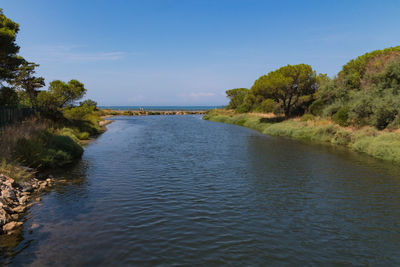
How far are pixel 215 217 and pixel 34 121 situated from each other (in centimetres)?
1856

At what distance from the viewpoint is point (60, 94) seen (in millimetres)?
34094

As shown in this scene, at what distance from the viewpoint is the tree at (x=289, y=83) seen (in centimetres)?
4581

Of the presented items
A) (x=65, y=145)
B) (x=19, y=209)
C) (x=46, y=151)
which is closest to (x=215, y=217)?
(x=19, y=209)

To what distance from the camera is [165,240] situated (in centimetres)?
799

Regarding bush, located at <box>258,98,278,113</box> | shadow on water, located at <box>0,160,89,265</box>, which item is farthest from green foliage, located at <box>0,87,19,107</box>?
bush, located at <box>258,98,278,113</box>

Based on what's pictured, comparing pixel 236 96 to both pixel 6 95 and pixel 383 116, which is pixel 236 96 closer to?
pixel 383 116

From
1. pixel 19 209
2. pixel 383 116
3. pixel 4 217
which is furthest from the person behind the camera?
pixel 383 116

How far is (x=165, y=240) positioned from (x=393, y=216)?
7976mm

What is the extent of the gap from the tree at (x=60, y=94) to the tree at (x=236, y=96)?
210 ft

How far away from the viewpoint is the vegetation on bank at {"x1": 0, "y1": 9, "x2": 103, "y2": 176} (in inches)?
565

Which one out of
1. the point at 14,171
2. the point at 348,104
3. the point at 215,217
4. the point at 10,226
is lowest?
the point at 215,217

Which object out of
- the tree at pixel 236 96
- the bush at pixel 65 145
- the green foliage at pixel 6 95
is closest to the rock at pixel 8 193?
the bush at pixel 65 145

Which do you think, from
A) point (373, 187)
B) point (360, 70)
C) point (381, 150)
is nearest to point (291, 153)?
point (381, 150)

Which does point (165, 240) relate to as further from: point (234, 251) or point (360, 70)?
point (360, 70)
